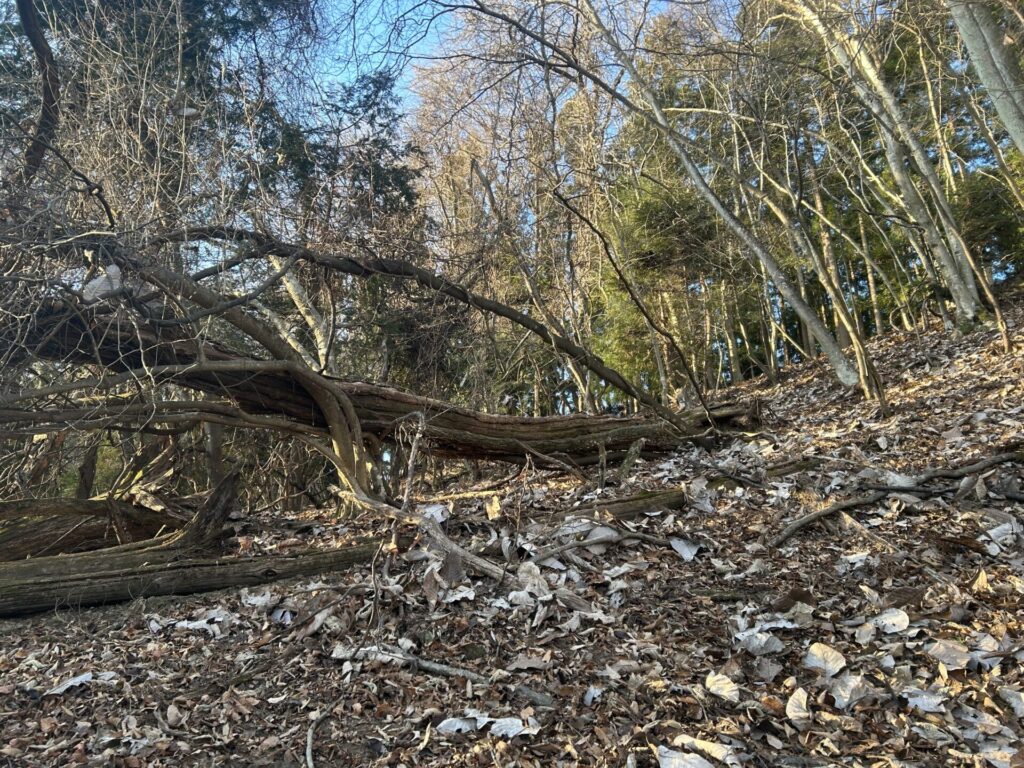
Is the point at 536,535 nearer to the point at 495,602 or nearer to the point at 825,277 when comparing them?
the point at 495,602

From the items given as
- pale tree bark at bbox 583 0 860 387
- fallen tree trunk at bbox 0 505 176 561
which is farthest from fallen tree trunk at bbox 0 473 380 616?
pale tree bark at bbox 583 0 860 387

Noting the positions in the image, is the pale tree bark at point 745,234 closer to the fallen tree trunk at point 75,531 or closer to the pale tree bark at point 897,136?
the pale tree bark at point 897,136

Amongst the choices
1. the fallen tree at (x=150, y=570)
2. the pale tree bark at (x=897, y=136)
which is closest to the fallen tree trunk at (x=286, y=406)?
the fallen tree at (x=150, y=570)

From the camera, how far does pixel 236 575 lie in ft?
12.1

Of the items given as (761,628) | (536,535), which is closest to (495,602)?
(536,535)

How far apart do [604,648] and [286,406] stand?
10.8 feet

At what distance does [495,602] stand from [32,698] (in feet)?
6.64

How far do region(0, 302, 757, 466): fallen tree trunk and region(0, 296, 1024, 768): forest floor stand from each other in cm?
101

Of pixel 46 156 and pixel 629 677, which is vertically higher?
pixel 46 156

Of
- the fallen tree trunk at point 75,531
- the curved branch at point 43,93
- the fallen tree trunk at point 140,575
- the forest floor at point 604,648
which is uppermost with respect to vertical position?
the curved branch at point 43,93

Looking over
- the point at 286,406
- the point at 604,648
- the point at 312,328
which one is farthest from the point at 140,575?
the point at 312,328

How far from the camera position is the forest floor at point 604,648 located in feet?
7.73

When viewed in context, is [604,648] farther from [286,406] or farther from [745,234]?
[745,234]

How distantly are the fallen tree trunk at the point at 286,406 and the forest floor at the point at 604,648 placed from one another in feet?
3.30
